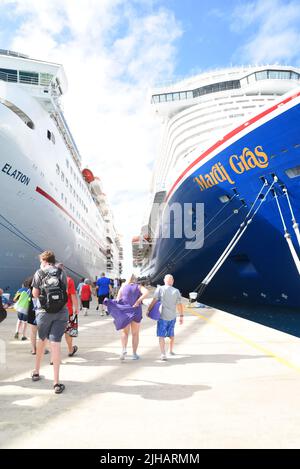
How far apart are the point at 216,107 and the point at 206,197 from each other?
13753 millimetres

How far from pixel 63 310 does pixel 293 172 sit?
881 cm

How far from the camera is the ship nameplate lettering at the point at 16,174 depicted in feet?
42.4

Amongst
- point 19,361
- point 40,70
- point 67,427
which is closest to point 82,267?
point 40,70

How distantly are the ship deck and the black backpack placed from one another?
91cm

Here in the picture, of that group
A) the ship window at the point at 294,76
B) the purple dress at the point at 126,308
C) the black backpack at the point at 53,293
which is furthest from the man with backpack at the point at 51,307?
the ship window at the point at 294,76

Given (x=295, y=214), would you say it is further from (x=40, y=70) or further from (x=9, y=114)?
(x=40, y=70)

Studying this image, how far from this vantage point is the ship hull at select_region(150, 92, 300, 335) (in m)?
10.4

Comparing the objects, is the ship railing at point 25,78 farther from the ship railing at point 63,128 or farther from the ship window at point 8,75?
the ship railing at point 63,128

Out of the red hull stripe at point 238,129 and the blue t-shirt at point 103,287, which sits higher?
the red hull stripe at point 238,129

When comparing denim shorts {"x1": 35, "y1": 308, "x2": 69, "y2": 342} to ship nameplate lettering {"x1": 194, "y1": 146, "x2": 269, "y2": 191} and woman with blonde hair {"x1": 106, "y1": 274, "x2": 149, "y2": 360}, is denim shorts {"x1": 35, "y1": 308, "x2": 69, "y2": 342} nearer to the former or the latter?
woman with blonde hair {"x1": 106, "y1": 274, "x2": 149, "y2": 360}

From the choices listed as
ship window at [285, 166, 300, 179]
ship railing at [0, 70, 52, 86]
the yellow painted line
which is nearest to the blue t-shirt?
the yellow painted line

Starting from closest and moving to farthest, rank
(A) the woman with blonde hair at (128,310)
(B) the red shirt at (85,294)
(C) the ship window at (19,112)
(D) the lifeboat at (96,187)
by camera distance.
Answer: (A) the woman with blonde hair at (128,310) < (B) the red shirt at (85,294) < (C) the ship window at (19,112) < (D) the lifeboat at (96,187)

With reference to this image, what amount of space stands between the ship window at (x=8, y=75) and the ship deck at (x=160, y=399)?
19369 millimetres
